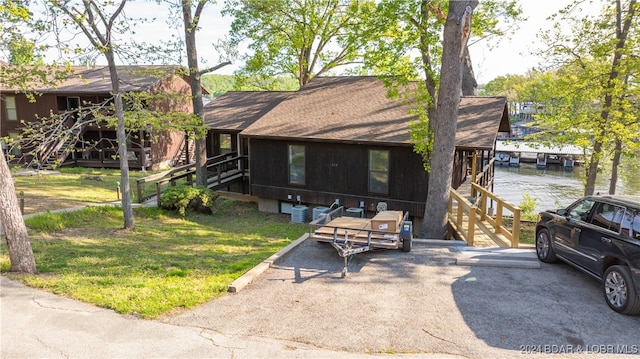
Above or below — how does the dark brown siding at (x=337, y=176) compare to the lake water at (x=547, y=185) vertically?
above

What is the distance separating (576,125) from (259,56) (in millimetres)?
20799

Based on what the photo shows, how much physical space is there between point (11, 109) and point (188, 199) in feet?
71.2

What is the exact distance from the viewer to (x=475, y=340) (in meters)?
6.06

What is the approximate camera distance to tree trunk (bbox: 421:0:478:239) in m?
11.4

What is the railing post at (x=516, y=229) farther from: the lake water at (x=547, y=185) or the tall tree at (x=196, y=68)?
the lake water at (x=547, y=185)

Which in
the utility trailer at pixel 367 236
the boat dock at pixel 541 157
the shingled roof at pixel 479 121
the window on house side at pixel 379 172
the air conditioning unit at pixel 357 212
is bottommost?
the boat dock at pixel 541 157

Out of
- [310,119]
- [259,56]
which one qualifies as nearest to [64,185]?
[310,119]

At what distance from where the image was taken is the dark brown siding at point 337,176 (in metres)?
15.0

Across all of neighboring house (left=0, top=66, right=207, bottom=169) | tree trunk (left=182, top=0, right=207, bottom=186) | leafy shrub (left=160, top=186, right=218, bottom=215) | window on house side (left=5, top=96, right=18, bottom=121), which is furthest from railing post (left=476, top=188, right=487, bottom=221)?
window on house side (left=5, top=96, right=18, bottom=121)

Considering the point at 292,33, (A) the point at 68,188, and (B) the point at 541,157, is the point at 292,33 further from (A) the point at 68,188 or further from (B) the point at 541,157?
(B) the point at 541,157

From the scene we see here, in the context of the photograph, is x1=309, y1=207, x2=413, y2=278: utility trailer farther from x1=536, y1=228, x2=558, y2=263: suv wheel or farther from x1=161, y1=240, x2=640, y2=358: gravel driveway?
x1=536, y1=228, x2=558, y2=263: suv wheel

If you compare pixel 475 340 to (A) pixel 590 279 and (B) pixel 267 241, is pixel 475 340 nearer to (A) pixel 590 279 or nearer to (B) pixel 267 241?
(A) pixel 590 279

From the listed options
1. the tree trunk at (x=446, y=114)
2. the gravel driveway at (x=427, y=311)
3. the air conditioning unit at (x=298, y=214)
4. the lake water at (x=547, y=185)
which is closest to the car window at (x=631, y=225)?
the gravel driveway at (x=427, y=311)

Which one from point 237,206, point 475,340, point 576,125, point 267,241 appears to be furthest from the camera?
point 237,206
